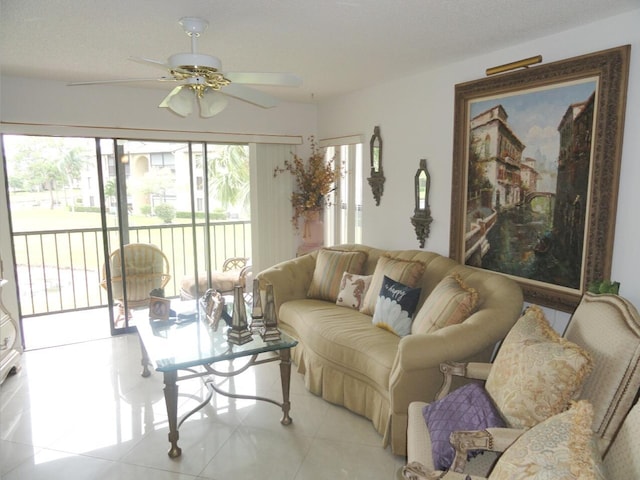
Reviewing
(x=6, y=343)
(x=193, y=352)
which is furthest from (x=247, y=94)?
(x=6, y=343)

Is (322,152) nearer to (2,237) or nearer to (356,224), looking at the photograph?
(356,224)

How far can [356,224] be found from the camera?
4730 millimetres

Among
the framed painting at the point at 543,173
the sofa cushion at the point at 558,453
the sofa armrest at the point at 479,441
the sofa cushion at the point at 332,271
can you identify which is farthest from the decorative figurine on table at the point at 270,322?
the sofa cushion at the point at 558,453

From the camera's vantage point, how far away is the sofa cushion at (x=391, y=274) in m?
3.28

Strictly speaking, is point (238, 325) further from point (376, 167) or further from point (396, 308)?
point (376, 167)

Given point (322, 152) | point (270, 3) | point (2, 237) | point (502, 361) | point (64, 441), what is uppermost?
point (270, 3)

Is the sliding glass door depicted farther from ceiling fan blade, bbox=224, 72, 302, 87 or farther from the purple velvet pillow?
the purple velvet pillow

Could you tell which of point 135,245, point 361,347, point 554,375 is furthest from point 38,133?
point 554,375

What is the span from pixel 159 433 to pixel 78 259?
3190 mm

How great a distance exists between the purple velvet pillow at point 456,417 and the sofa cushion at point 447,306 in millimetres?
729

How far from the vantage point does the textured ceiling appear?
2166 mm

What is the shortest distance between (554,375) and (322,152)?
12.9 ft

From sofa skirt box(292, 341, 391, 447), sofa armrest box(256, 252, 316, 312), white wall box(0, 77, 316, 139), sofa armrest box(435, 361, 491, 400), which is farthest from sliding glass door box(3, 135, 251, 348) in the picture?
sofa armrest box(435, 361, 491, 400)

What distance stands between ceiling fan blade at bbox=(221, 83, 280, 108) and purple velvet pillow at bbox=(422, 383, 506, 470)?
6.45 ft
